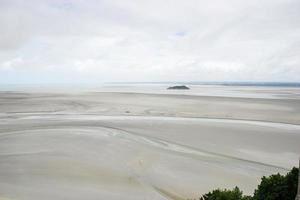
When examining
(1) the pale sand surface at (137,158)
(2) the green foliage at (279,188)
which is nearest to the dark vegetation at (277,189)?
(2) the green foliage at (279,188)

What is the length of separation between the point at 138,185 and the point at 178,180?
5.36 feet

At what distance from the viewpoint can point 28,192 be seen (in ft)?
35.3

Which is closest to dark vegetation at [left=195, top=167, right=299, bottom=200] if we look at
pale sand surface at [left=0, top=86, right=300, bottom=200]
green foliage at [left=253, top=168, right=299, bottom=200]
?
green foliage at [left=253, top=168, right=299, bottom=200]

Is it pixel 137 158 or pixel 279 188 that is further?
pixel 137 158

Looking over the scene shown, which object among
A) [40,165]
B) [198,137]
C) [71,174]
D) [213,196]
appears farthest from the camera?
[198,137]

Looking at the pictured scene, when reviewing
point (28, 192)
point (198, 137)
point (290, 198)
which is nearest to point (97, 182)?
point (28, 192)

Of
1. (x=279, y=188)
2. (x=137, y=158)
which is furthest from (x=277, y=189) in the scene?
(x=137, y=158)

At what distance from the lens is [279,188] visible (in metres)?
7.83

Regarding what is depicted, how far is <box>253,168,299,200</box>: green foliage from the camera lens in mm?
7777

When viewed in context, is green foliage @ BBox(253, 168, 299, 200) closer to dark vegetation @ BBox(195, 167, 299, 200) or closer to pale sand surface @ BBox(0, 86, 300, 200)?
dark vegetation @ BBox(195, 167, 299, 200)

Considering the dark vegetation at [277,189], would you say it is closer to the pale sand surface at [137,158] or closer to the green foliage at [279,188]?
the green foliage at [279,188]

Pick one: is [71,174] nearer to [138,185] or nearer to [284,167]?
[138,185]

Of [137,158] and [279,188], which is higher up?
[279,188]

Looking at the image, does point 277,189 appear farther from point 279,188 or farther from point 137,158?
point 137,158
